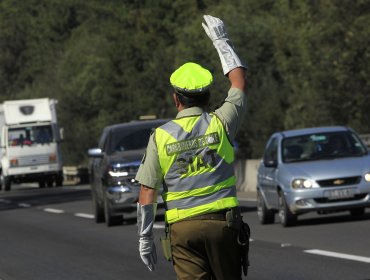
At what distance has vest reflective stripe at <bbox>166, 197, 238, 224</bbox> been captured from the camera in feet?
22.0

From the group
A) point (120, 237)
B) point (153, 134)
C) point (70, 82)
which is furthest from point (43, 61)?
point (153, 134)

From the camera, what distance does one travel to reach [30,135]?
5009 centimetres

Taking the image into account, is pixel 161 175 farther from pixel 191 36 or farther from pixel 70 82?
pixel 70 82

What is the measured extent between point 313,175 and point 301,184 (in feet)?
0.69

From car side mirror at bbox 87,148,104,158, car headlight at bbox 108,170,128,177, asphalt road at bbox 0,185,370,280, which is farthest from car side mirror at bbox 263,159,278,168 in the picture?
car side mirror at bbox 87,148,104,158

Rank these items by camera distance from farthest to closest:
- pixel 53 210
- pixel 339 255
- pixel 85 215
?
1. pixel 53 210
2. pixel 85 215
3. pixel 339 255

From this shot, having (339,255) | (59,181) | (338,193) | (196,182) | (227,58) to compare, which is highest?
(227,58)

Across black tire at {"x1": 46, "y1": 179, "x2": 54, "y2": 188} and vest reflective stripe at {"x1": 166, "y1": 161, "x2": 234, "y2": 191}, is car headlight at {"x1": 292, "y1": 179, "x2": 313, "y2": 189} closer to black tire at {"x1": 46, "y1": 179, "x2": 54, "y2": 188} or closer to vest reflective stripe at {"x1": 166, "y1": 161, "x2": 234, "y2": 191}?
vest reflective stripe at {"x1": 166, "y1": 161, "x2": 234, "y2": 191}

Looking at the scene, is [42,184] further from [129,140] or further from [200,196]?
[200,196]

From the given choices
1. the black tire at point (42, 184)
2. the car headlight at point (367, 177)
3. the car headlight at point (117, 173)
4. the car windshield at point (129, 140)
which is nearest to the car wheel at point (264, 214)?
the car headlight at point (367, 177)

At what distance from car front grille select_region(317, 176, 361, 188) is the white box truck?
105 feet

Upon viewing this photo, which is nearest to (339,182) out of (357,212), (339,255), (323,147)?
(323,147)

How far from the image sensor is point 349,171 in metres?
18.5

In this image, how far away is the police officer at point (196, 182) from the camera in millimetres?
6652
